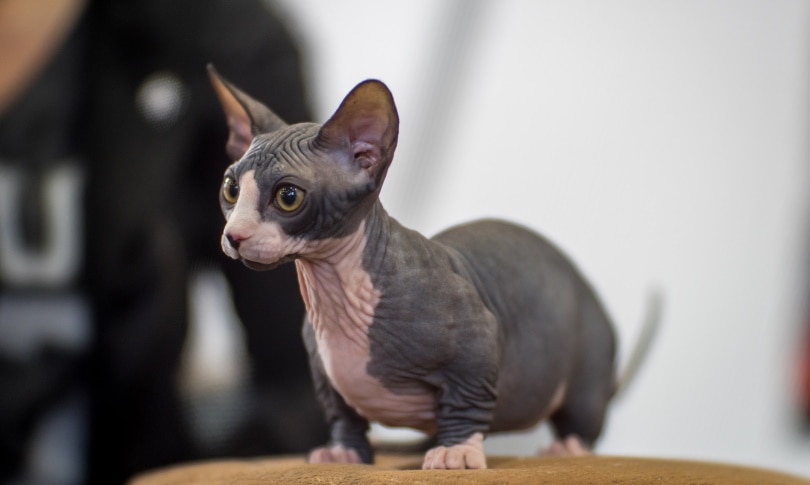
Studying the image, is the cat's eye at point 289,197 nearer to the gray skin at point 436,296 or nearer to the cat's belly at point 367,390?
the gray skin at point 436,296

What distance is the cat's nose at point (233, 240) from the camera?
49cm

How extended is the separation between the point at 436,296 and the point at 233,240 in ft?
0.44

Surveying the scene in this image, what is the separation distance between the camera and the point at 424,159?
744mm

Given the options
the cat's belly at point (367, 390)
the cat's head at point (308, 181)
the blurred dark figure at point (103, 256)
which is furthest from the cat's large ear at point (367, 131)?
the blurred dark figure at point (103, 256)

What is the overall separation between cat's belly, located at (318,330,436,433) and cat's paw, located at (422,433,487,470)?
0.10 feet

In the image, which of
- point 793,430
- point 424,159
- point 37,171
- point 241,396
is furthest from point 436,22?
point 793,430

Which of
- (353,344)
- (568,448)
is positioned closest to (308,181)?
(353,344)

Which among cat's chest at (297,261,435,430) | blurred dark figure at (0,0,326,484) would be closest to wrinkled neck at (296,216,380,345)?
cat's chest at (297,261,435,430)

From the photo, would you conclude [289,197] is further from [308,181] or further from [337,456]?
[337,456]

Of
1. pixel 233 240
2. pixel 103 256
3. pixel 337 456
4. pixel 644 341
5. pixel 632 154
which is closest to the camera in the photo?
pixel 233 240

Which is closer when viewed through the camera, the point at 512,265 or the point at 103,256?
the point at 512,265

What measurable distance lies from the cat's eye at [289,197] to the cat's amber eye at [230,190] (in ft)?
0.11

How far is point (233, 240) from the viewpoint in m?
0.49

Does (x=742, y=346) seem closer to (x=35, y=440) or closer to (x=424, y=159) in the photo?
(x=424, y=159)
